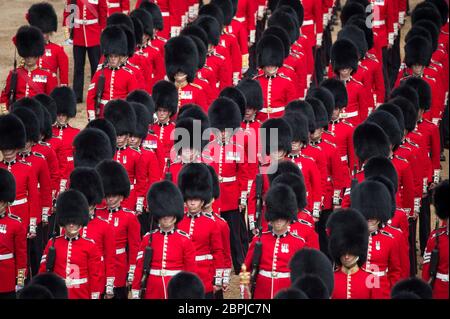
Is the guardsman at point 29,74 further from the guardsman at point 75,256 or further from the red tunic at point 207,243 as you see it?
the red tunic at point 207,243

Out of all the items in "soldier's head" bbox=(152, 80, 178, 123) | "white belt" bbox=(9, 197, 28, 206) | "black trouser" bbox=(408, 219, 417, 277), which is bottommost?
"black trouser" bbox=(408, 219, 417, 277)

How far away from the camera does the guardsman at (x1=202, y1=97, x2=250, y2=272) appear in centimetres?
1130

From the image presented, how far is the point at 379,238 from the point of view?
9672 mm

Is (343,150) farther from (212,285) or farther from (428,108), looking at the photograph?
(212,285)

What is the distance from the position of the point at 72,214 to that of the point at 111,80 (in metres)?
3.47

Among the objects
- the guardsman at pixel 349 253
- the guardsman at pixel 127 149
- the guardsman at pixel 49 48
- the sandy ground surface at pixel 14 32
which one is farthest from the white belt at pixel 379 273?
the guardsman at pixel 49 48

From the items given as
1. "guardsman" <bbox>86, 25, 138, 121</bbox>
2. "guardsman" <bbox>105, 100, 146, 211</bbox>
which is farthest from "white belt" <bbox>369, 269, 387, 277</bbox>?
"guardsman" <bbox>86, 25, 138, 121</bbox>

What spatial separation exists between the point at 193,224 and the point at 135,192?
4.48 feet

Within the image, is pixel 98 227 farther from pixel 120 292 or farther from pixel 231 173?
pixel 231 173

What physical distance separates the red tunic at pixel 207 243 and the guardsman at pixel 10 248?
1.17 metres

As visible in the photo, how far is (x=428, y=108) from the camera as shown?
12711 millimetres

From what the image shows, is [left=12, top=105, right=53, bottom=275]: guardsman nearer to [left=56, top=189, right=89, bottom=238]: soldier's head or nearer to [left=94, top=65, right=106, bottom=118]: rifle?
[left=56, top=189, right=89, bottom=238]: soldier's head

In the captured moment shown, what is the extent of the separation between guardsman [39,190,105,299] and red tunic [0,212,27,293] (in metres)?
0.53

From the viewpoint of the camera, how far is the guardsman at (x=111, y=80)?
42.2 feet
